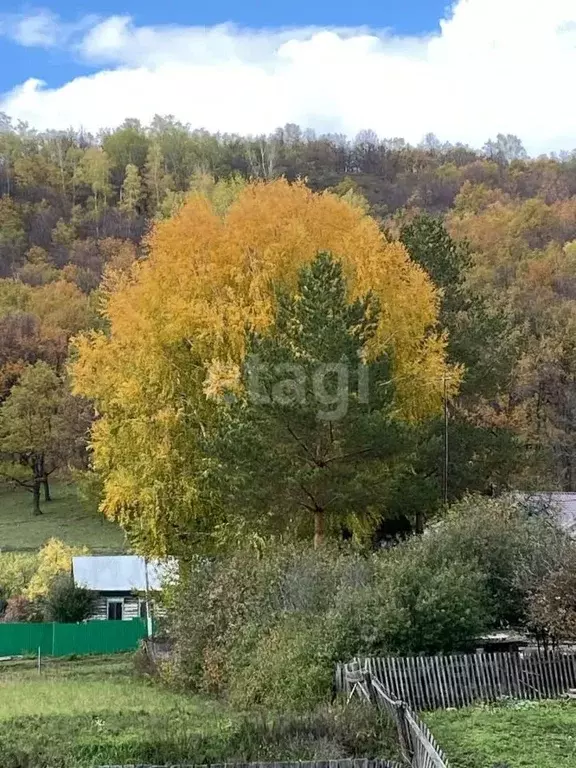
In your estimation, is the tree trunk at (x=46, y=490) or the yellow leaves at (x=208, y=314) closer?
the yellow leaves at (x=208, y=314)

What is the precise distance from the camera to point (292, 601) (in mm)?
20766

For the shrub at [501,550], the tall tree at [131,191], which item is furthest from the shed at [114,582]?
the tall tree at [131,191]

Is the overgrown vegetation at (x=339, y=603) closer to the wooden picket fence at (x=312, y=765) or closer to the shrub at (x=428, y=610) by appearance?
the shrub at (x=428, y=610)

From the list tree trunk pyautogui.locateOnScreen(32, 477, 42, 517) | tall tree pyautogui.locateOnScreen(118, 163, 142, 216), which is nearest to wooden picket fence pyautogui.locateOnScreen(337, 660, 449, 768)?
tree trunk pyautogui.locateOnScreen(32, 477, 42, 517)

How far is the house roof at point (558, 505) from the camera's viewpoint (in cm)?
2530

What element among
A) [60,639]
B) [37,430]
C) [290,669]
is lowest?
[60,639]

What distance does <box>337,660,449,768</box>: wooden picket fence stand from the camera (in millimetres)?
11617

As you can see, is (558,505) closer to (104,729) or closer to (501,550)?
(501,550)

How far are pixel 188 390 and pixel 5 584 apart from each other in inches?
715

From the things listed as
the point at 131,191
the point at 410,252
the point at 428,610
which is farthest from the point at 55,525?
the point at 131,191

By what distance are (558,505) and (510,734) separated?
14188mm

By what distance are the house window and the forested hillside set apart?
49.5 feet

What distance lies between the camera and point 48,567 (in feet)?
135

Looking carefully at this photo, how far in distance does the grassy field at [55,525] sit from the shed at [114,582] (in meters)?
9.92
